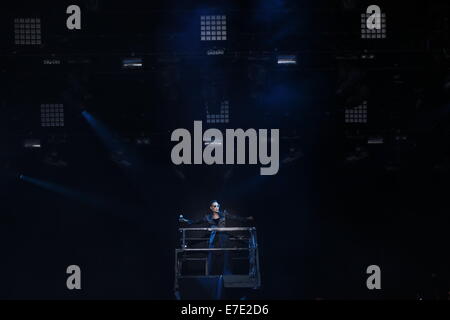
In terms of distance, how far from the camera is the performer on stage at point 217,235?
9594 millimetres

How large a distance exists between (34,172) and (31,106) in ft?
3.41

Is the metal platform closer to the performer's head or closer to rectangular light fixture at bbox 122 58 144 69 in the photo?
the performer's head

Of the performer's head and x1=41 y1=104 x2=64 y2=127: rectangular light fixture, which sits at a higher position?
x1=41 y1=104 x2=64 y2=127: rectangular light fixture

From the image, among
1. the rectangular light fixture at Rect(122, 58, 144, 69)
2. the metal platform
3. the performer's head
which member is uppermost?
the rectangular light fixture at Rect(122, 58, 144, 69)

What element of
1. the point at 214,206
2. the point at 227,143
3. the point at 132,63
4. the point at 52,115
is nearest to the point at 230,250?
the point at 214,206

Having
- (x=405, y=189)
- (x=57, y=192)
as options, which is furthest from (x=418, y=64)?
(x=57, y=192)

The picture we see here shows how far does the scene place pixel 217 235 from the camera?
32.5ft

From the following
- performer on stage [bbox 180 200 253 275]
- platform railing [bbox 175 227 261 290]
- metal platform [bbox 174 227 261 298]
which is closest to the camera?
metal platform [bbox 174 227 261 298]

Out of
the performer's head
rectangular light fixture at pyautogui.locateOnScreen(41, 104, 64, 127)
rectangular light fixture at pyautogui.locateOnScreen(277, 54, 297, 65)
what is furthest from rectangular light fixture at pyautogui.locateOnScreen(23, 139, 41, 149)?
rectangular light fixture at pyautogui.locateOnScreen(277, 54, 297, 65)

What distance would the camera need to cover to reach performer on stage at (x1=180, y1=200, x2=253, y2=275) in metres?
9.59

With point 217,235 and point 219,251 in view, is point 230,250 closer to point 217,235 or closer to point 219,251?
point 219,251

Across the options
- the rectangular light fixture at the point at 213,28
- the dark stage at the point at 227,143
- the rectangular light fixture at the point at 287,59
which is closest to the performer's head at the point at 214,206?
the dark stage at the point at 227,143

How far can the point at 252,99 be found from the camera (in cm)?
1024

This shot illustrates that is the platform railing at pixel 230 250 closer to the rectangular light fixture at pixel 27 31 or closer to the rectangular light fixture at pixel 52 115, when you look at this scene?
the rectangular light fixture at pixel 52 115
